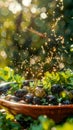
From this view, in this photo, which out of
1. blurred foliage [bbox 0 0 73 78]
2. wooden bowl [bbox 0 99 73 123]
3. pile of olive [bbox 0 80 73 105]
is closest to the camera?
wooden bowl [bbox 0 99 73 123]

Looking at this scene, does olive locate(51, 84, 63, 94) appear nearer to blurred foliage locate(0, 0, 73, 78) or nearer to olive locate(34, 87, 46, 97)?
olive locate(34, 87, 46, 97)

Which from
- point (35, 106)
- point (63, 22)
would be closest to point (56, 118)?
point (35, 106)

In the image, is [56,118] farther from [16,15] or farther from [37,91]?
[16,15]

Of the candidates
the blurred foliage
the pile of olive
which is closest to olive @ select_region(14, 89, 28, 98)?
the pile of olive

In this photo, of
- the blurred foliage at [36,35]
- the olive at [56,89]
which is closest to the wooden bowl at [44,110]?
the olive at [56,89]

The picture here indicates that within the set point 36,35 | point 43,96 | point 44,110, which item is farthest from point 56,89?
point 36,35

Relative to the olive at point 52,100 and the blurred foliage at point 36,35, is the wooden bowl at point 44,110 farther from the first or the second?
the blurred foliage at point 36,35
